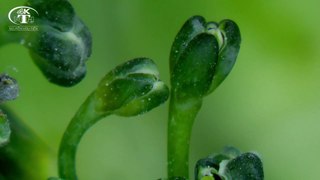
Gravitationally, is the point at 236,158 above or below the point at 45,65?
below

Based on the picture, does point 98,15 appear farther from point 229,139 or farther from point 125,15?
point 229,139

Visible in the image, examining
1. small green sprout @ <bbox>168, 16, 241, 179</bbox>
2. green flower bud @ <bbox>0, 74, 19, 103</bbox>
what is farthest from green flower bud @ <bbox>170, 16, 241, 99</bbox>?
green flower bud @ <bbox>0, 74, 19, 103</bbox>

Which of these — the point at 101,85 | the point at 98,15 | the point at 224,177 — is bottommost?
the point at 224,177

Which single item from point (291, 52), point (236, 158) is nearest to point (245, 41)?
point (291, 52)

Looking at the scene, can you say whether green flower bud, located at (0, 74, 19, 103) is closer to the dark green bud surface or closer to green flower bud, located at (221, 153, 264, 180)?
the dark green bud surface

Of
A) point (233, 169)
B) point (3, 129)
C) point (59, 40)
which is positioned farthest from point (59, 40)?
point (233, 169)

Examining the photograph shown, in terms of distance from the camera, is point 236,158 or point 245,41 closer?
point 236,158

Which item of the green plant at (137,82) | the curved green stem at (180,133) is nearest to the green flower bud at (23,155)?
the green plant at (137,82)
